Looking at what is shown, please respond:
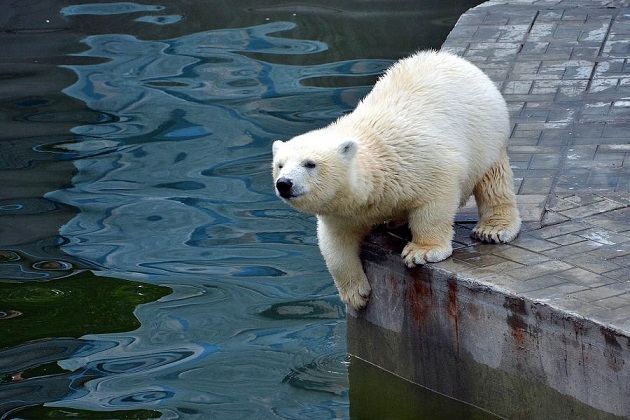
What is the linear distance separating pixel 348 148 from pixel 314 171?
18cm

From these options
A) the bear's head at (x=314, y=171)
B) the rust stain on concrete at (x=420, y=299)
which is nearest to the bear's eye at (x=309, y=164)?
the bear's head at (x=314, y=171)

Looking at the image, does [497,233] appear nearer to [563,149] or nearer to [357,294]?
[357,294]

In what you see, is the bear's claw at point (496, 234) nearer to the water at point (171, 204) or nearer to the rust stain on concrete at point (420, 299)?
the rust stain on concrete at point (420, 299)

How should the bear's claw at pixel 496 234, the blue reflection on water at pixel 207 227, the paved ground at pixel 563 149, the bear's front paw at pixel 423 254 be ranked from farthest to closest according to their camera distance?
the blue reflection on water at pixel 207 227 → the bear's claw at pixel 496 234 → the bear's front paw at pixel 423 254 → the paved ground at pixel 563 149

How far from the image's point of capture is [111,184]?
8.48 m

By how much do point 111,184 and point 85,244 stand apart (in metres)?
1.05

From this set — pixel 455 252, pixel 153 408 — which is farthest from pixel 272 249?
pixel 455 252

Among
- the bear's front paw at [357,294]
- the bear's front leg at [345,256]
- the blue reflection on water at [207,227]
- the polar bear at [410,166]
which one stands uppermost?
the polar bear at [410,166]

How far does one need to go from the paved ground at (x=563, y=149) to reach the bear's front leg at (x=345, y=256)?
1.30ft

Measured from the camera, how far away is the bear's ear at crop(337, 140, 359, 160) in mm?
4410

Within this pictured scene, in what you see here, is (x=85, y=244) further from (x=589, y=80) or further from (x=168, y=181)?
(x=589, y=80)

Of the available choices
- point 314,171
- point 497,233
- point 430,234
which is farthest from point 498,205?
point 314,171

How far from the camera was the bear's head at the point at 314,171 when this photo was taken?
14.0ft

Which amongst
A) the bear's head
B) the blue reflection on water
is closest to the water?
the blue reflection on water
